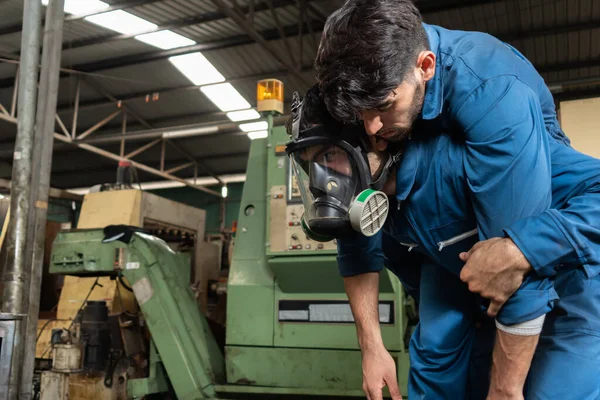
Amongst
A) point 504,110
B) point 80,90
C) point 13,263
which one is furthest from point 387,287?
point 80,90

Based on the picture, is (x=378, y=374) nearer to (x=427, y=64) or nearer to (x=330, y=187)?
(x=330, y=187)

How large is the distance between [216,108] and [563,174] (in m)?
7.95

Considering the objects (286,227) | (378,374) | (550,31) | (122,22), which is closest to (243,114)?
(122,22)

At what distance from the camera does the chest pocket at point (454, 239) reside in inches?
47.1

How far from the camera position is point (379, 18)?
3.43ft

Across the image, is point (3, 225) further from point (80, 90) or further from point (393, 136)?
point (80, 90)

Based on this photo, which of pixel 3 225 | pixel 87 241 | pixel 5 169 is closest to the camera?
pixel 87 241

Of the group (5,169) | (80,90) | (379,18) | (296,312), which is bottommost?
(296,312)

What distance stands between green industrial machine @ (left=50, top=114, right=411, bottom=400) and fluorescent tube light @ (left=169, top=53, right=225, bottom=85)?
4576 mm

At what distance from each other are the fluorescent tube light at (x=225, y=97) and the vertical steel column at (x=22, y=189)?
4.54 meters

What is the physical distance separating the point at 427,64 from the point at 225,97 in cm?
756

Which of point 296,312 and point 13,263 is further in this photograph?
point 13,263

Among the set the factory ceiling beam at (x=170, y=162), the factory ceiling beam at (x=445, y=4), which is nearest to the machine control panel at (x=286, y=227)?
the factory ceiling beam at (x=445, y=4)

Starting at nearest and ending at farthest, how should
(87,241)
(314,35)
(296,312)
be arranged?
1. (296,312)
2. (87,241)
3. (314,35)
